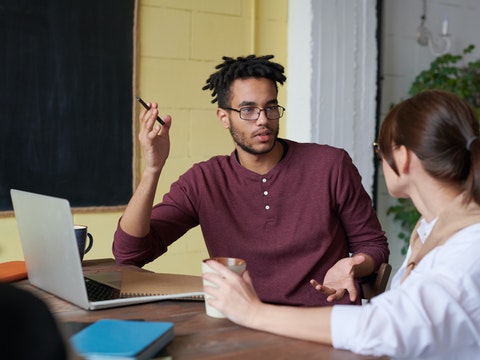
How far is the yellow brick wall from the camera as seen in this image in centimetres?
265

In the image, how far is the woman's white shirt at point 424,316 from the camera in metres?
1.04

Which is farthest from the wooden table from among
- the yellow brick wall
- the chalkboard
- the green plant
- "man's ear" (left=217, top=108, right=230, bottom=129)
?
the green plant

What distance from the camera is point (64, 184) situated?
8.27 ft

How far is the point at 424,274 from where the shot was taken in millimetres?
1092

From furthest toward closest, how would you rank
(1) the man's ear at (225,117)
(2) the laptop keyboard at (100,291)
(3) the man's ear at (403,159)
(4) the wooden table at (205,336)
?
(1) the man's ear at (225,117) → (2) the laptop keyboard at (100,291) → (3) the man's ear at (403,159) → (4) the wooden table at (205,336)

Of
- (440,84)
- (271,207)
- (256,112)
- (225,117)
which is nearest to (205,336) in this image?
(271,207)

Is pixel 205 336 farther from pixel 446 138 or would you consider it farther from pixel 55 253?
pixel 446 138

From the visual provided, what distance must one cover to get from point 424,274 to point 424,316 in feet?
0.27

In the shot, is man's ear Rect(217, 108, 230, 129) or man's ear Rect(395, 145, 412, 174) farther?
man's ear Rect(217, 108, 230, 129)

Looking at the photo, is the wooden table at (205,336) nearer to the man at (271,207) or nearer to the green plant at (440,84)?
the man at (271,207)

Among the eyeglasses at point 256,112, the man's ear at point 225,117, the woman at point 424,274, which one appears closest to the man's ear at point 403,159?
the woman at point 424,274

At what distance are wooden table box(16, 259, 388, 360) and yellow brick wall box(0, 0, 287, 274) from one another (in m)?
1.29

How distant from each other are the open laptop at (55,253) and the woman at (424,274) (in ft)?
0.84

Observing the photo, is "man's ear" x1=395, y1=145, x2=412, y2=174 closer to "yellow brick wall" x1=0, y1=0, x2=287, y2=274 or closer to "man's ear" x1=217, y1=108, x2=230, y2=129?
"man's ear" x1=217, y1=108, x2=230, y2=129
